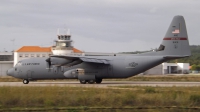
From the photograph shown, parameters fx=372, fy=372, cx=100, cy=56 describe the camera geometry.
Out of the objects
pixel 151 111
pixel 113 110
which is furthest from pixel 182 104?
pixel 113 110

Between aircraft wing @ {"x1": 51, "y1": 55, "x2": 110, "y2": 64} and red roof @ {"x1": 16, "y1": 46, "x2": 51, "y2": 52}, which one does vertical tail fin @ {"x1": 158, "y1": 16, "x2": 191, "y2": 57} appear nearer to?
aircraft wing @ {"x1": 51, "y1": 55, "x2": 110, "y2": 64}

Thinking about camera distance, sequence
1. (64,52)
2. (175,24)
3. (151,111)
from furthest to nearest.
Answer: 1. (64,52)
2. (175,24)
3. (151,111)

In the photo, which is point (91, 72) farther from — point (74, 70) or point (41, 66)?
point (41, 66)

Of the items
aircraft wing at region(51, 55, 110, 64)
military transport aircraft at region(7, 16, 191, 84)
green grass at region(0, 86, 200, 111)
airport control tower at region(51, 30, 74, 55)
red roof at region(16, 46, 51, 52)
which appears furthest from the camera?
red roof at region(16, 46, 51, 52)

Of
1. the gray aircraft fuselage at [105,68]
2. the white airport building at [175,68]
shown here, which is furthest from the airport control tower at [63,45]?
the gray aircraft fuselage at [105,68]

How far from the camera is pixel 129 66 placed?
36750mm

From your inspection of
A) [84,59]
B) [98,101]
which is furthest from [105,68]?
[98,101]

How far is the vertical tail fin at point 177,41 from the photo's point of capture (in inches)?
1432

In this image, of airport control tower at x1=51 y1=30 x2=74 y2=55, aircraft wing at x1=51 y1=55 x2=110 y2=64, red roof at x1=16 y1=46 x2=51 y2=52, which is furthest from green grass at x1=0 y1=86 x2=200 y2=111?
red roof at x1=16 y1=46 x2=51 y2=52

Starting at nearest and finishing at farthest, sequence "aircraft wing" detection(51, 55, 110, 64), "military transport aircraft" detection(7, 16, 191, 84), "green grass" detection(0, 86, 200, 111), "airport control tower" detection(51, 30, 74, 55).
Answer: "green grass" detection(0, 86, 200, 111) < "aircraft wing" detection(51, 55, 110, 64) < "military transport aircraft" detection(7, 16, 191, 84) < "airport control tower" detection(51, 30, 74, 55)

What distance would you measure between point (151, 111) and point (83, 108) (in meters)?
3.15

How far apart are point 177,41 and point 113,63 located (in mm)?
6670

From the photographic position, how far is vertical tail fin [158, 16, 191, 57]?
36.4 metres

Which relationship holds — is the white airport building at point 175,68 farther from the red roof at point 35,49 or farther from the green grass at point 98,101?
the green grass at point 98,101
